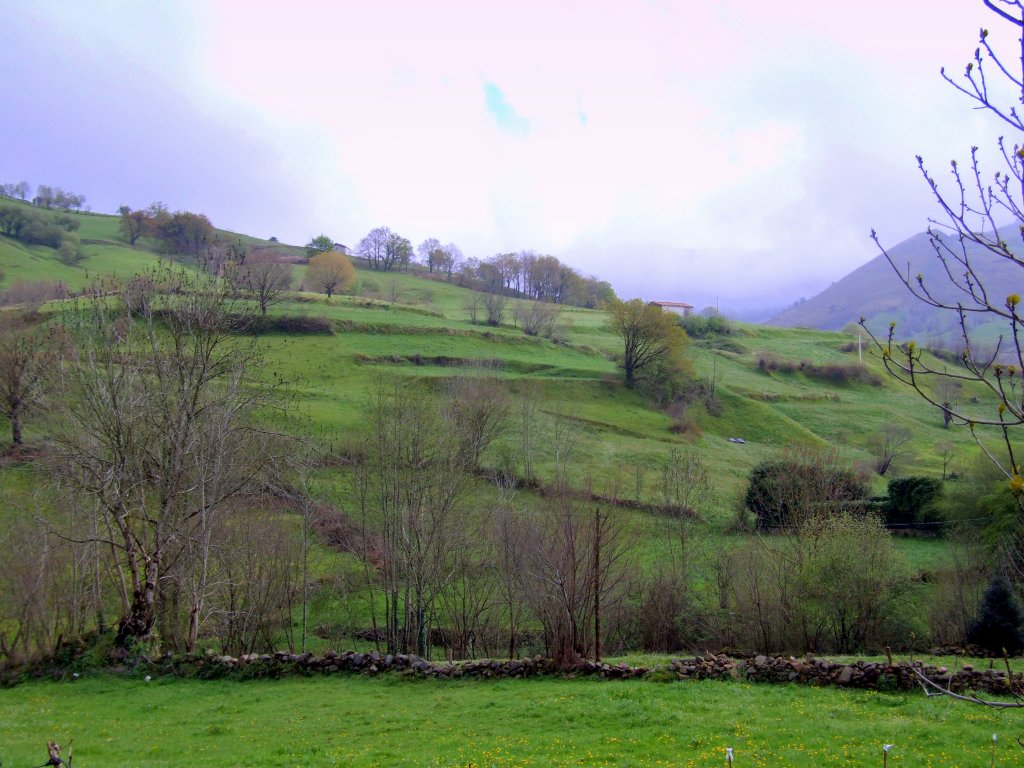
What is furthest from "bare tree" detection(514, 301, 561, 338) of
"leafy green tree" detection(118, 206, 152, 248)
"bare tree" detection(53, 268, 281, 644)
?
"leafy green tree" detection(118, 206, 152, 248)

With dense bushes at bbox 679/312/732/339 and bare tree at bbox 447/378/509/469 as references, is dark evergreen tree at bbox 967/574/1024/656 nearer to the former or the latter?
bare tree at bbox 447/378/509/469

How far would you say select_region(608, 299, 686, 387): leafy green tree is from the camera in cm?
7381

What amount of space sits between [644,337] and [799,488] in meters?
39.4

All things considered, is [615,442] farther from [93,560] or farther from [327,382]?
[93,560]

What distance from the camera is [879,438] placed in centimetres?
6222

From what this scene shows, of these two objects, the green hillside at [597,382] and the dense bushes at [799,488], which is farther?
the green hillside at [597,382]

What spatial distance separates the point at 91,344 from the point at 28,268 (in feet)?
289

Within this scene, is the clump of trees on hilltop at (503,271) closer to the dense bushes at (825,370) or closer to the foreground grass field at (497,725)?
the dense bushes at (825,370)

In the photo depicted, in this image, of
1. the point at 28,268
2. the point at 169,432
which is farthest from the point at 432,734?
the point at 28,268

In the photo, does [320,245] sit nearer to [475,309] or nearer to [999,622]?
[475,309]

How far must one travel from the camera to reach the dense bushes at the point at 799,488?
35203 mm

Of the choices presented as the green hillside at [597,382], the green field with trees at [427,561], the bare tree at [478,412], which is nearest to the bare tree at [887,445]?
the green hillside at [597,382]

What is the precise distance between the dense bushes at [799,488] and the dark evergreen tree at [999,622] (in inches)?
403

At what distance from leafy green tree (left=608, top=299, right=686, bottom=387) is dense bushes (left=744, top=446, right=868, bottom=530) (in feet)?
105
